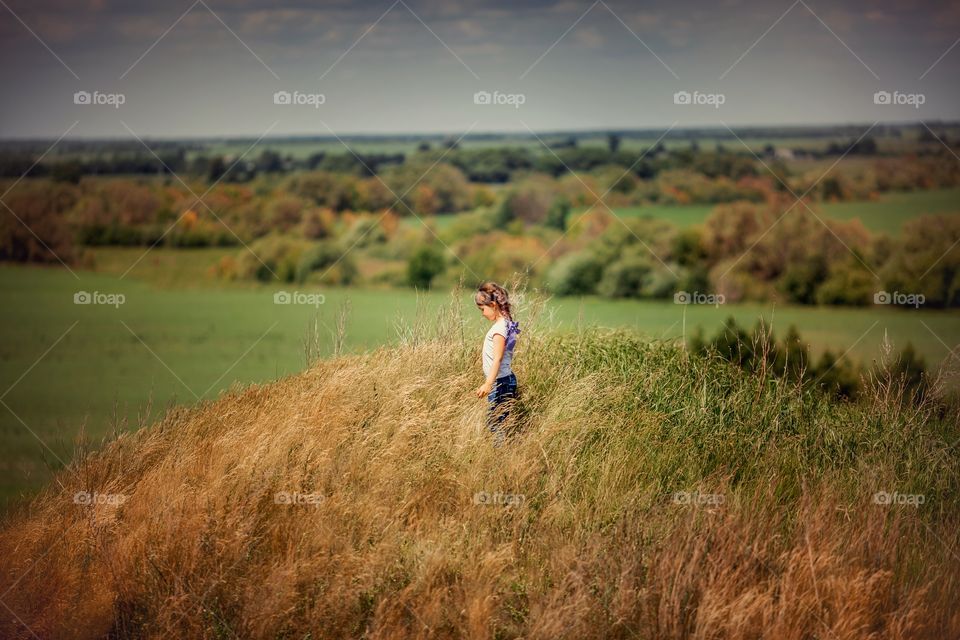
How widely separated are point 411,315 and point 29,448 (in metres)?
17.6

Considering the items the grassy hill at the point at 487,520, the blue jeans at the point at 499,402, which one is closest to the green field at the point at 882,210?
the grassy hill at the point at 487,520

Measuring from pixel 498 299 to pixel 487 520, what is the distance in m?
2.21

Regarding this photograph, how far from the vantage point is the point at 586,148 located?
6919 centimetres

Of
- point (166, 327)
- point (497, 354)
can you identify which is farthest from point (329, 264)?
point (497, 354)

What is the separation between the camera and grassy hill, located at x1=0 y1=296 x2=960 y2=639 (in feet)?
21.8

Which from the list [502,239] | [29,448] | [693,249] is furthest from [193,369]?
[693,249]

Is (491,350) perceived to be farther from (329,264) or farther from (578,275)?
(329,264)

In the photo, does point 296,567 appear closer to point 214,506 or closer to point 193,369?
point 214,506

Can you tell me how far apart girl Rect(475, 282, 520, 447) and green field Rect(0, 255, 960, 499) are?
16480 mm

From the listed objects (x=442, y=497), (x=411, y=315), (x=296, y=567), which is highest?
(x=411, y=315)

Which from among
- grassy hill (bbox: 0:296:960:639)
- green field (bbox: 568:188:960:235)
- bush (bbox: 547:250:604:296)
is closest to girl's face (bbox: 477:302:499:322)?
grassy hill (bbox: 0:296:960:639)

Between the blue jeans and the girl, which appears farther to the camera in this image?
the blue jeans

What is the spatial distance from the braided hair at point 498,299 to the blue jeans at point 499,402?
1.14 feet

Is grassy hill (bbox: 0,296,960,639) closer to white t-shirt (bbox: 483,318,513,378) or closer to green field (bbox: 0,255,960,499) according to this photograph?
white t-shirt (bbox: 483,318,513,378)
